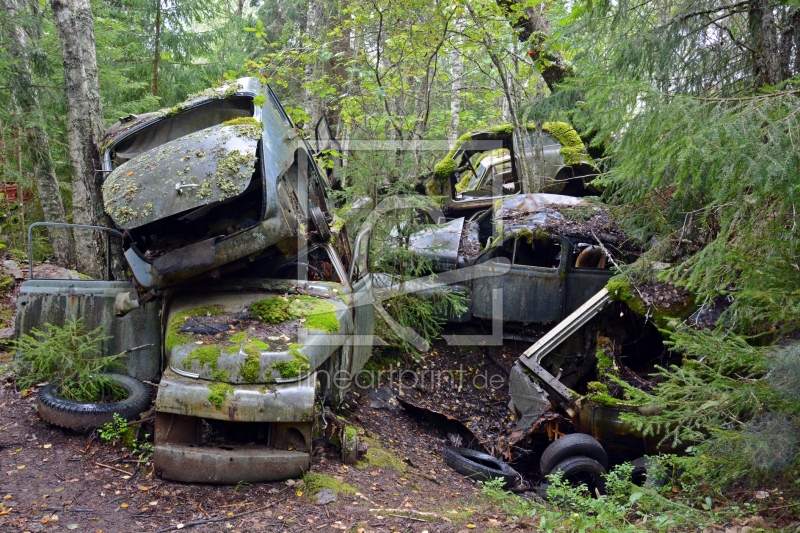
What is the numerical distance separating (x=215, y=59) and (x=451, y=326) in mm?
9134

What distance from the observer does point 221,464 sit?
3.86m

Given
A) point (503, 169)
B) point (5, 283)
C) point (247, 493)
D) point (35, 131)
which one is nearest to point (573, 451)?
point (247, 493)

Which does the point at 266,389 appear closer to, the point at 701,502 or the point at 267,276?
the point at 267,276

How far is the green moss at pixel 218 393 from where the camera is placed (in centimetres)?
383

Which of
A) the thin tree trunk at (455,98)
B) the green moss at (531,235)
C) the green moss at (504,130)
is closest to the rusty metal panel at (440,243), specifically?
the green moss at (531,235)

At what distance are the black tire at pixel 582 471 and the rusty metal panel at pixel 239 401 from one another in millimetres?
2592

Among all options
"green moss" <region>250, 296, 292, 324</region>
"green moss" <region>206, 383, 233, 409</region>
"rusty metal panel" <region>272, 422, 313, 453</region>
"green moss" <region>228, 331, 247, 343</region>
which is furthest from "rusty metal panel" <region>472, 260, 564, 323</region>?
"green moss" <region>206, 383, 233, 409</region>

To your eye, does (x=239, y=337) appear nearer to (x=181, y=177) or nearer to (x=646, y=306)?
(x=181, y=177)

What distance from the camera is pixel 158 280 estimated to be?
15.0ft

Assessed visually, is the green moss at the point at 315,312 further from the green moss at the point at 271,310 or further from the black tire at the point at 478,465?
the black tire at the point at 478,465

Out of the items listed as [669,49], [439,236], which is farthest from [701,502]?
[439,236]

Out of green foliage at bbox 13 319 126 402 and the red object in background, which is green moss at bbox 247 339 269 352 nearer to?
green foliage at bbox 13 319 126 402

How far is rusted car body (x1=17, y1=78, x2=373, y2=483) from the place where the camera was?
3.93m

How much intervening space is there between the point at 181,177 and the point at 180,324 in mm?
1142
